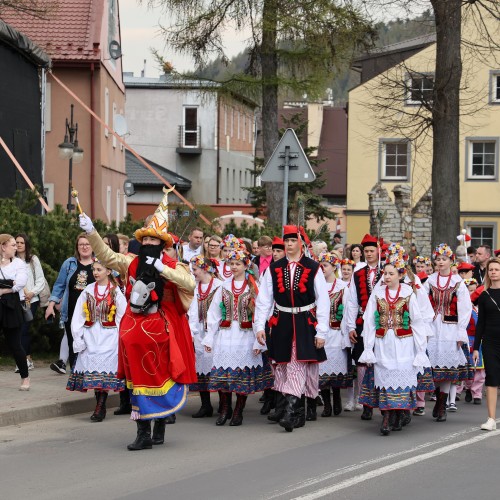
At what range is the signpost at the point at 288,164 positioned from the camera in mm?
16000

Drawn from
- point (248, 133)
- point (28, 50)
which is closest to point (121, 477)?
point (28, 50)

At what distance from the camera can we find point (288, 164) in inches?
635

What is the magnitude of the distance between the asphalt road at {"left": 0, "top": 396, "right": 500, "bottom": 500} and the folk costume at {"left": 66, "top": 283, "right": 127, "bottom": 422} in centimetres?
43

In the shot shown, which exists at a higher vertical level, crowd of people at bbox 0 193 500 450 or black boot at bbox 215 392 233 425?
crowd of people at bbox 0 193 500 450

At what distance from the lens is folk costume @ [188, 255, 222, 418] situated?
12.9 m

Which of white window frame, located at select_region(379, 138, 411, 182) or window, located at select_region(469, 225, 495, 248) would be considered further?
white window frame, located at select_region(379, 138, 411, 182)

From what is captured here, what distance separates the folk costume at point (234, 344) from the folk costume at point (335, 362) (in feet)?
2.93

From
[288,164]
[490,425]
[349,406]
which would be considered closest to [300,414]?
[349,406]

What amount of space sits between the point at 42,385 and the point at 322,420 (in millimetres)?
3569

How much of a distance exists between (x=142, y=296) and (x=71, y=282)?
172 inches

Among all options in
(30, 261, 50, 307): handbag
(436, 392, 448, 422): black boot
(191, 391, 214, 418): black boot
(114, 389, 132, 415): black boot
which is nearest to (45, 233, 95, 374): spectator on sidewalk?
(30, 261, 50, 307): handbag

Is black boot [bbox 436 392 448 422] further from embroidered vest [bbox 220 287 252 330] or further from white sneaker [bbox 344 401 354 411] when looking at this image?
embroidered vest [bbox 220 287 252 330]

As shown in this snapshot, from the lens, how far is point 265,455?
10.3 meters

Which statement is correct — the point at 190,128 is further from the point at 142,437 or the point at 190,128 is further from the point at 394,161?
the point at 142,437
